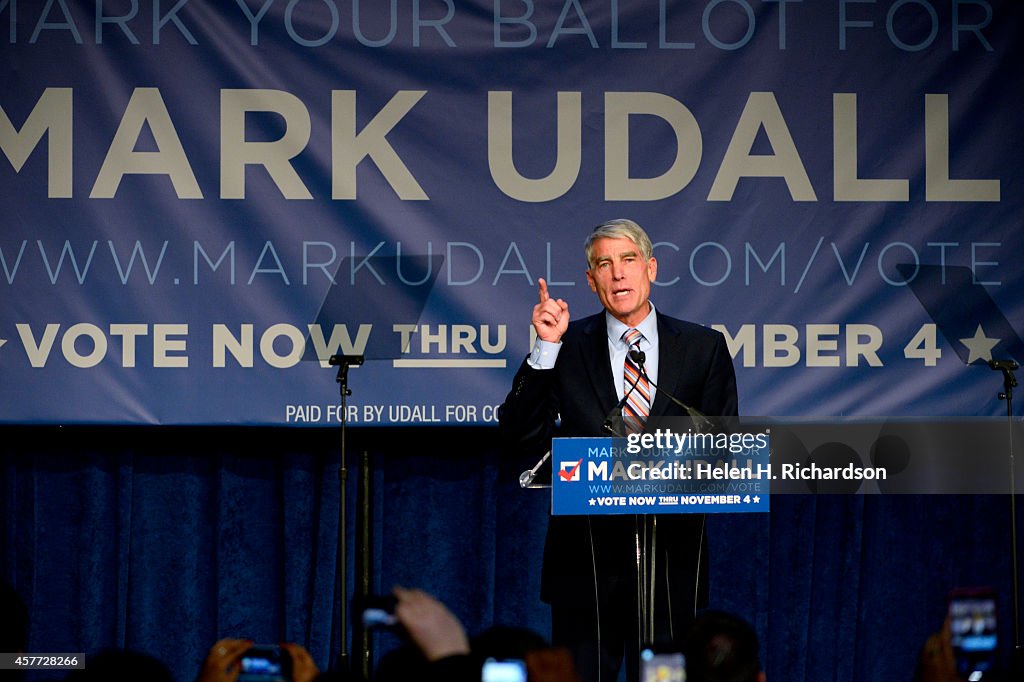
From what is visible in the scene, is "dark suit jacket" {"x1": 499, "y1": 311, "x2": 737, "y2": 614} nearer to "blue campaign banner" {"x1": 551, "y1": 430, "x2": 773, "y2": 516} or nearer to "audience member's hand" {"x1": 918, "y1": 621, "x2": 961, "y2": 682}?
"blue campaign banner" {"x1": 551, "y1": 430, "x2": 773, "y2": 516}

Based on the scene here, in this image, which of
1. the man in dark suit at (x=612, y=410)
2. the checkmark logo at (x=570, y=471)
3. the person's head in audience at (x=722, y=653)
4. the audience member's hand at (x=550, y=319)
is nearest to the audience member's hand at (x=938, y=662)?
the person's head in audience at (x=722, y=653)

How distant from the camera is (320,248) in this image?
15.2 feet

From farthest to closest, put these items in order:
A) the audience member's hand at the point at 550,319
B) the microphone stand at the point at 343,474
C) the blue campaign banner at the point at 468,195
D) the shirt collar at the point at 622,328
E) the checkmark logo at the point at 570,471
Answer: the blue campaign banner at the point at 468,195
the microphone stand at the point at 343,474
the shirt collar at the point at 622,328
the audience member's hand at the point at 550,319
the checkmark logo at the point at 570,471

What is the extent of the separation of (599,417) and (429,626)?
150 centimetres

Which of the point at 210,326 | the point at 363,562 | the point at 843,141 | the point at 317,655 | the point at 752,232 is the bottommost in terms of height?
the point at 317,655

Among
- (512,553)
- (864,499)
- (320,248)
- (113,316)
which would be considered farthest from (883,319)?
(113,316)

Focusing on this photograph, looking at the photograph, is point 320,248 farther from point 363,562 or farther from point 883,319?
point 883,319

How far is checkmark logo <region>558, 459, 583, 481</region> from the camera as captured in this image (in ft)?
10.1

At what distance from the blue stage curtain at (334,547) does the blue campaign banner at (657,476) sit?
170cm

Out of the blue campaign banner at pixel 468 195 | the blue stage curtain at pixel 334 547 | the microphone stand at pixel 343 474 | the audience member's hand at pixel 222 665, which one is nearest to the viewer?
the audience member's hand at pixel 222 665

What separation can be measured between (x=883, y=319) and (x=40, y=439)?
3068mm

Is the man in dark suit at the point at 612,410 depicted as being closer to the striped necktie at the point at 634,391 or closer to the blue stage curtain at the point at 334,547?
the striped necktie at the point at 634,391

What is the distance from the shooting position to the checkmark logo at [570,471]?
3086 millimetres

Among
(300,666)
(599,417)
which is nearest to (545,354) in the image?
(599,417)
